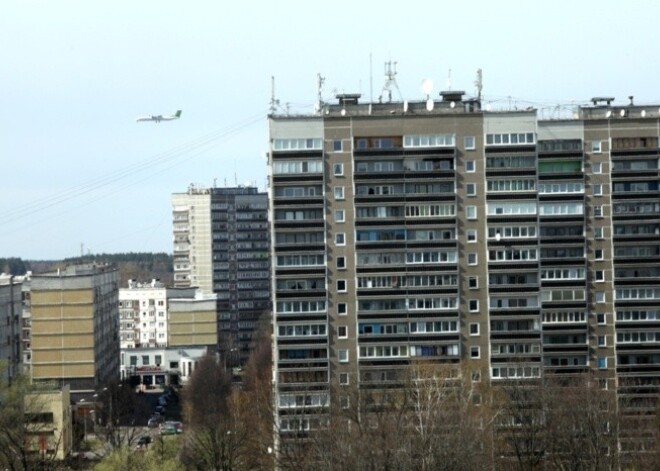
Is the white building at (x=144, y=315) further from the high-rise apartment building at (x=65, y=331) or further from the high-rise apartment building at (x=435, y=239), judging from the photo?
the high-rise apartment building at (x=435, y=239)

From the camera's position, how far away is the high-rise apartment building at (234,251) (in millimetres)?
126250

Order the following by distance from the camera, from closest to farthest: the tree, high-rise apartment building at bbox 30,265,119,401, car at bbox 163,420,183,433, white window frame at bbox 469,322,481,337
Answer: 1. white window frame at bbox 469,322,481,337
2. the tree
3. car at bbox 163,420,183,433
4. high-rise apartment building at bbox 30,265,119,401

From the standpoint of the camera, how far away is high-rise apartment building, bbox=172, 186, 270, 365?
126 m

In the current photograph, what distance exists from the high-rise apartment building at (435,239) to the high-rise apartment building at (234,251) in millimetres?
62986

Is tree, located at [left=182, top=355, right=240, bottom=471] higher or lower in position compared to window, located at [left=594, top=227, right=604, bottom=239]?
lower

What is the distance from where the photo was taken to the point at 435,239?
58.2 m

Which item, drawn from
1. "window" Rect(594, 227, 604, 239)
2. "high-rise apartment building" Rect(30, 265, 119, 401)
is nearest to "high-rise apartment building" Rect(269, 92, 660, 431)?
"window" Rect(594, 227, 604, 239)

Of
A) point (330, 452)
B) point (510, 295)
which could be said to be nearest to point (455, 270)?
point (510, 295)

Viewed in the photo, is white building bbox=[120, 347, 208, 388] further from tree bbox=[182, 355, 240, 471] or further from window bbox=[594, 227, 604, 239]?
window bbox=[594, 227, 604, 239]

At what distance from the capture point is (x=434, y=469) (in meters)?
47.5

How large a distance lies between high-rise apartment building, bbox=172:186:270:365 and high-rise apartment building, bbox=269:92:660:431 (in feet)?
207

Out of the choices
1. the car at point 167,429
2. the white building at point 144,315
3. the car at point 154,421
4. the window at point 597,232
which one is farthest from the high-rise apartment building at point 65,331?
the white building at point 144,315

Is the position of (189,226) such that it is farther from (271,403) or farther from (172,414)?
(271,403)

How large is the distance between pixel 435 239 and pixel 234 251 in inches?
2823
